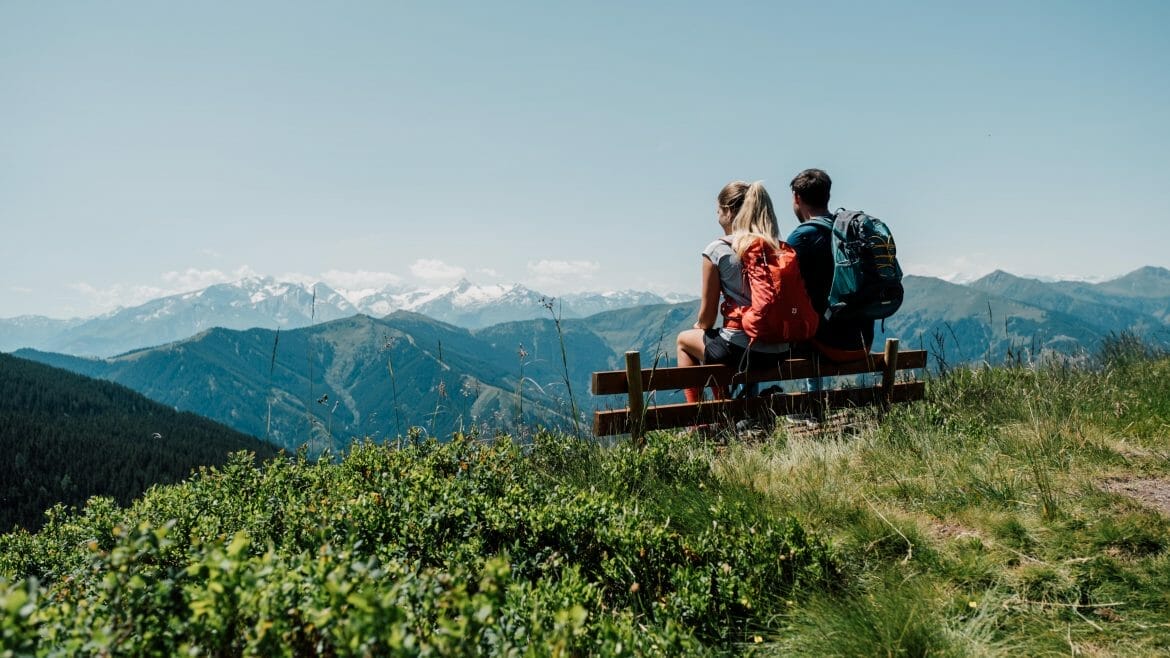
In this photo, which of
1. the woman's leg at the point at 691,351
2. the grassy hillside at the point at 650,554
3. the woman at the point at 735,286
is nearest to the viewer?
the grassy hillside at the point at 650,554

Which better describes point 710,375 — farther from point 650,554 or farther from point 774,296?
point 650,554

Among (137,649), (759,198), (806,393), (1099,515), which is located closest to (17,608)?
(137,649)

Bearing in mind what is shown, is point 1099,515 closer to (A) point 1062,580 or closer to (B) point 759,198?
(A) point 1062,580

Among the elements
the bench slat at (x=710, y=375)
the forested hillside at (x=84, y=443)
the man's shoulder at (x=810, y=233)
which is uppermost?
the man's shoulder at (x=810, y=233)

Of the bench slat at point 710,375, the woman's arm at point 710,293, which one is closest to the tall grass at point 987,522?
the bench slat at point 710,375

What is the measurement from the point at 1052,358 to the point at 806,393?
547 cm

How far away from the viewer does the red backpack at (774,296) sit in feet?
20.2

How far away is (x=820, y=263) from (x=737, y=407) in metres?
1.83

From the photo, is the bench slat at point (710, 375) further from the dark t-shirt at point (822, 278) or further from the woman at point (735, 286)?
the dark t-shirt at point (822, 278)

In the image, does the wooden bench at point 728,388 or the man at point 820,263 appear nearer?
the wooden bench at point 728,388

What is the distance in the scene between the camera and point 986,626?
2.84 metres

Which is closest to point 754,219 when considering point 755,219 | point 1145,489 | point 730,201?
point 755,219

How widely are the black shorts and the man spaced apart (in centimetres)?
71

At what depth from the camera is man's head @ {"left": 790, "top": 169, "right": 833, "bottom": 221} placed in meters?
6.86
